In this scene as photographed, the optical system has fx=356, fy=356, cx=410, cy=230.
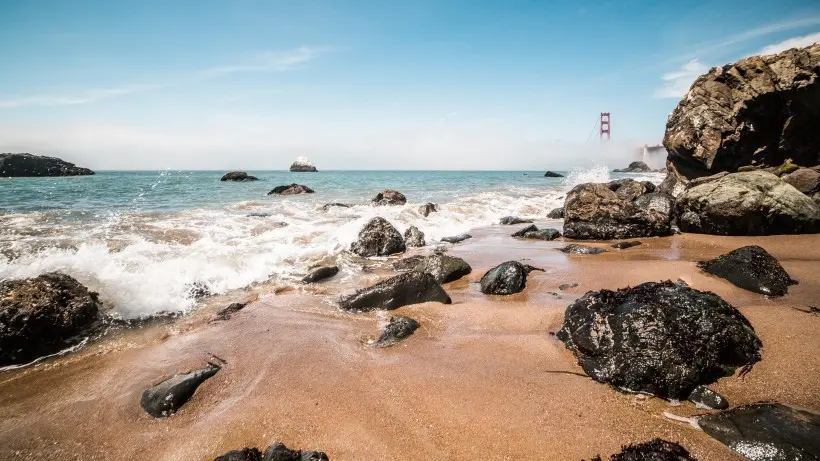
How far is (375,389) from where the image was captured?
3.31 metres

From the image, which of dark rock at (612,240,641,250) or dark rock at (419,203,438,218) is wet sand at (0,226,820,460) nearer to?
dark rock at (612,240,641,250)

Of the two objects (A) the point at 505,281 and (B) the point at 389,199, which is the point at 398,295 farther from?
(B) the point at 389,199

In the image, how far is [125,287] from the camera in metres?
5.93

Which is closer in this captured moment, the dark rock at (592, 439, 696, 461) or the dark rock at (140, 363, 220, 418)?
the dark rock at (592, 439, 696, 461)

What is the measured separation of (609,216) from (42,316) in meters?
11.9

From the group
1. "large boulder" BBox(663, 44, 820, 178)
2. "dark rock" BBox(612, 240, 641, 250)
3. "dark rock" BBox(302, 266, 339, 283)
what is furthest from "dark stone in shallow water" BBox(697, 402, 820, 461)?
"large boulder" BBox(663, 44, 820, 178)

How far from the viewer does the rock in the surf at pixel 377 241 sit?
9258 millimetres

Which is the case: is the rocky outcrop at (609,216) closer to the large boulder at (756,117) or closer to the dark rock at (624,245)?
the dark rock at (624,245)

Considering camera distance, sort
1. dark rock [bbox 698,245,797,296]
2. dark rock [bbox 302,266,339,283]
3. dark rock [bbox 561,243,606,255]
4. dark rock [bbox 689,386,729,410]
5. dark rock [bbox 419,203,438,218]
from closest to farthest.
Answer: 1. dark rock [bbox 689,386,729,410]
2. dark rock [bbox 698,245,797,296]
3. dark rock [bbox 302,266,339,283]
4. dark rock [bbox 561,243,606,255]
5. dark rock [bbox 419,203,438,218]

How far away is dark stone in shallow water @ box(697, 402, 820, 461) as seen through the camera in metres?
2.26

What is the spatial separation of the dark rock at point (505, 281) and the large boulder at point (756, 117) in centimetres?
1343

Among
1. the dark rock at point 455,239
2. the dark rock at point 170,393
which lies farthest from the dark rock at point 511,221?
the dark rock at point 170,393

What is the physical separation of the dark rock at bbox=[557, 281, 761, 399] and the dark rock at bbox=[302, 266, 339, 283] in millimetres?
4662

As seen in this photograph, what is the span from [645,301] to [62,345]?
702 cm
